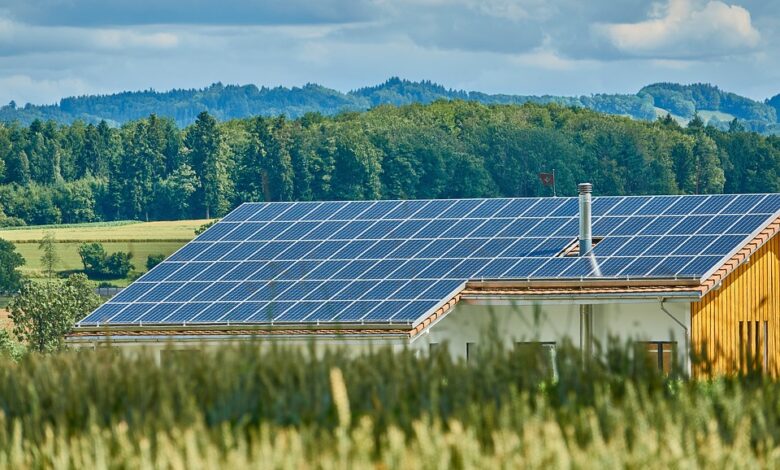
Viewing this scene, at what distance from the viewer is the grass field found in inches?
6732

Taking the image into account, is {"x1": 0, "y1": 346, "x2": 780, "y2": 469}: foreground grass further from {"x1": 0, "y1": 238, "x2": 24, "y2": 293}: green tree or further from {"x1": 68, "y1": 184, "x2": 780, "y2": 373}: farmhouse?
{"x1": 0, "y1": 238, "x2": 24, "y2": 293}: green tree

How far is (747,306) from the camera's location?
129 ft

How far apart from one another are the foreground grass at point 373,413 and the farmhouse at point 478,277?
17723 mm

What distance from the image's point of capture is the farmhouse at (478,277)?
120 ft

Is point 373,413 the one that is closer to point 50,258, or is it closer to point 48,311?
point 48,311

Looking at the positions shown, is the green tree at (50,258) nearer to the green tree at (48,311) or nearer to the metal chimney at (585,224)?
the green tree at (48,311)

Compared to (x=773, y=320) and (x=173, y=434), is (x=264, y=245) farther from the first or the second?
(x=173, y=434)

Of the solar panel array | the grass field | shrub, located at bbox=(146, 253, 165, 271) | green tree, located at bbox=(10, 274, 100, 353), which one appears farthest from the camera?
the grass field

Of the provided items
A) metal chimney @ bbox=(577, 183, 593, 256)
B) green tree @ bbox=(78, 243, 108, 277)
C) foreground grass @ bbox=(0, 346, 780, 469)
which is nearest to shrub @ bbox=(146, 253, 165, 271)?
green tree @ bbox=(78, 243, 108, 277)

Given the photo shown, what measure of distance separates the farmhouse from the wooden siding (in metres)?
0.05

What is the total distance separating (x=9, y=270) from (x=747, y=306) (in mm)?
123534

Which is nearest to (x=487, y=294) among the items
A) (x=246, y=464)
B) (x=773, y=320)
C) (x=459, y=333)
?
(x=459, y=333)

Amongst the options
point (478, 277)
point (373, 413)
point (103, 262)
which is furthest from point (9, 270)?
point (373, 413)

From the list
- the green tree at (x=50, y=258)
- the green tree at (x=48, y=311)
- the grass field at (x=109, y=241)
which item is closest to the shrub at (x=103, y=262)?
the grass field at (x=109, y=241)
